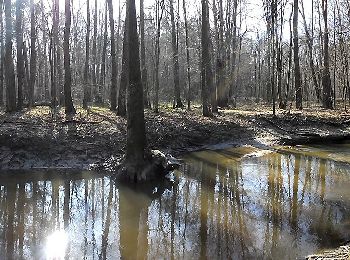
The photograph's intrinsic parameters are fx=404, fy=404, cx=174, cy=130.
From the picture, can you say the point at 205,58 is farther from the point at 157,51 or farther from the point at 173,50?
the point at 173,50

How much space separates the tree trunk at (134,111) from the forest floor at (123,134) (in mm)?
2345

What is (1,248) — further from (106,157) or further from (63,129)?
(63,129)

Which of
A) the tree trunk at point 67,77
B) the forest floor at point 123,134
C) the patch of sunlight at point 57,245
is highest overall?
the tree trunk at point 67,77

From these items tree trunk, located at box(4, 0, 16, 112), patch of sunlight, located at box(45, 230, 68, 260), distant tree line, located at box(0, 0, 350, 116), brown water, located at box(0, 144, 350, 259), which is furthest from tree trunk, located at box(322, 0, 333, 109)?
patch of sunlight, located at box(45, 230, 68, 260)

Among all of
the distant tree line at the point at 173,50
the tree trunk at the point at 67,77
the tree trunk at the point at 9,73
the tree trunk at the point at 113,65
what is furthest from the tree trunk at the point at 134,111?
the tree trunk at the point at 113,65

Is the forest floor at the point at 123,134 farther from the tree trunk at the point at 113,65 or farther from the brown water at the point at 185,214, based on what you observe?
the tree trunk at the point at 113,65

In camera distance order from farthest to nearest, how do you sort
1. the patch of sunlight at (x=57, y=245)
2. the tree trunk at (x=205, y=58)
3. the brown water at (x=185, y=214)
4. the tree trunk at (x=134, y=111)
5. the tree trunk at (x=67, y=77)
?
1. the tree trunk at (x=205, y=58)
2. the tree trunk at (x=67, y=77)
3. the tree trunk at (x=134, y=111)
4. the brown water at (x=185, y=214)
5. the patch of sunlight at (x=57, y=245)

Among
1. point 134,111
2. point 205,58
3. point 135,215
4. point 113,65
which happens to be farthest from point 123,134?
point 205,58

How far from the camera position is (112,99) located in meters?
23.5

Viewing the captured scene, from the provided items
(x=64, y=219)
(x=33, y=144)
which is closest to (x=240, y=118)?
(x=33, y=144)

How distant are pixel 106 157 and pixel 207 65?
9.99 metres

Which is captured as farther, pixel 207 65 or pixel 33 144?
pixel 207 65

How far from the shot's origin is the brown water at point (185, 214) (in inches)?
284

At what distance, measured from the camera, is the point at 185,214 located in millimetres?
9234
